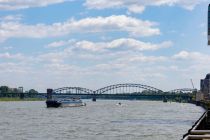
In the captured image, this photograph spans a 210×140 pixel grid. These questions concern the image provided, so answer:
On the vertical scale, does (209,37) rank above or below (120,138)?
above

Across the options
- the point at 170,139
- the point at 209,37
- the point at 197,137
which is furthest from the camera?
the point at 209,37

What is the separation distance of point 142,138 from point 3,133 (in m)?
18.2

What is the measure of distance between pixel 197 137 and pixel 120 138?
99.3 feet

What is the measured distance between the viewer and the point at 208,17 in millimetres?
117312

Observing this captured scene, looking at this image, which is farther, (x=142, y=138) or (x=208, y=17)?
(x=208, y=17)

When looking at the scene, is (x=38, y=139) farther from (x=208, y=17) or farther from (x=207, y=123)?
(x=208, y=17)

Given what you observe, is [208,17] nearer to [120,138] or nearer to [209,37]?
[209,37]

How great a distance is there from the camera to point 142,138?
58344 millimetres

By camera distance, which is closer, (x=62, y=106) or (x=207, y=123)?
(x=207, y=123)

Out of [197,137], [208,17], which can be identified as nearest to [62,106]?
[208,17]

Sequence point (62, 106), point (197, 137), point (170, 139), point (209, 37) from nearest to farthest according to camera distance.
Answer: point (197, 137) → point (170, 139) → point (209, 37) → point (62, 106)

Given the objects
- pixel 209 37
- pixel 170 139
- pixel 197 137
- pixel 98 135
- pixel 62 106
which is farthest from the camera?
pixel 62 106

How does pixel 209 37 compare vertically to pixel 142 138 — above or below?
above

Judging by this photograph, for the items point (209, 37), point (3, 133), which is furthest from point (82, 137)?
point (209, 37)
